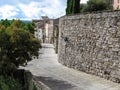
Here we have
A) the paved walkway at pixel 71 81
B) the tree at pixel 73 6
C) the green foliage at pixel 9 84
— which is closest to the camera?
the green foliage at pixel 9 84

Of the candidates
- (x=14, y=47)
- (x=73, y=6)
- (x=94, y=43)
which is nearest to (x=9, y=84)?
(x=14, y=47)

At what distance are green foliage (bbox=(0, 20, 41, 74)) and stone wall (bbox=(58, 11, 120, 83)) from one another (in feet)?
12.0

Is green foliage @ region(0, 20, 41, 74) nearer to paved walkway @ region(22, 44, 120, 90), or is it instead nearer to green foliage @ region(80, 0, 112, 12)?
paved walkway @ region(22, 44, 120, 90)

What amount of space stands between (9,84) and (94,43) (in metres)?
7.25

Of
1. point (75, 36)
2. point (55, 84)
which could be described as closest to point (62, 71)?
point (75, 36)

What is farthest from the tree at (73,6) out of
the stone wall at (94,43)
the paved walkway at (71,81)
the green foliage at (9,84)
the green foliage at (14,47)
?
the green foliage at (9,84)

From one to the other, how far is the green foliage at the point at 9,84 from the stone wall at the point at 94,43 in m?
5.46

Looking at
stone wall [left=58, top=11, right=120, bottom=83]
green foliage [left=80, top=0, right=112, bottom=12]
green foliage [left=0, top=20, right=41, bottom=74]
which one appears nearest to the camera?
green foliage [left=0, top=20, right=41, bottom=74]

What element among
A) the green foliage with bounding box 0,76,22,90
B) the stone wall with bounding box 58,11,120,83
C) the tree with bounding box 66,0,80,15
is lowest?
the green foliage with bounding box 0,76,22,90

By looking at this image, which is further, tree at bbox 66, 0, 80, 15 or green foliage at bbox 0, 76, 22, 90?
tree at bbox 66, 0, 80, 15

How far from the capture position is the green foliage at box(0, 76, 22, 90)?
12.3 meters

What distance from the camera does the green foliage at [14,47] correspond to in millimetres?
15312

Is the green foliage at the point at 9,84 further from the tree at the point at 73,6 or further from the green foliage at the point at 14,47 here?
the tree at the point at 73,6

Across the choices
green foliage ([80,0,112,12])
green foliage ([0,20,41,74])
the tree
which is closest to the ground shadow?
green foliage ([0,20,41,74])
